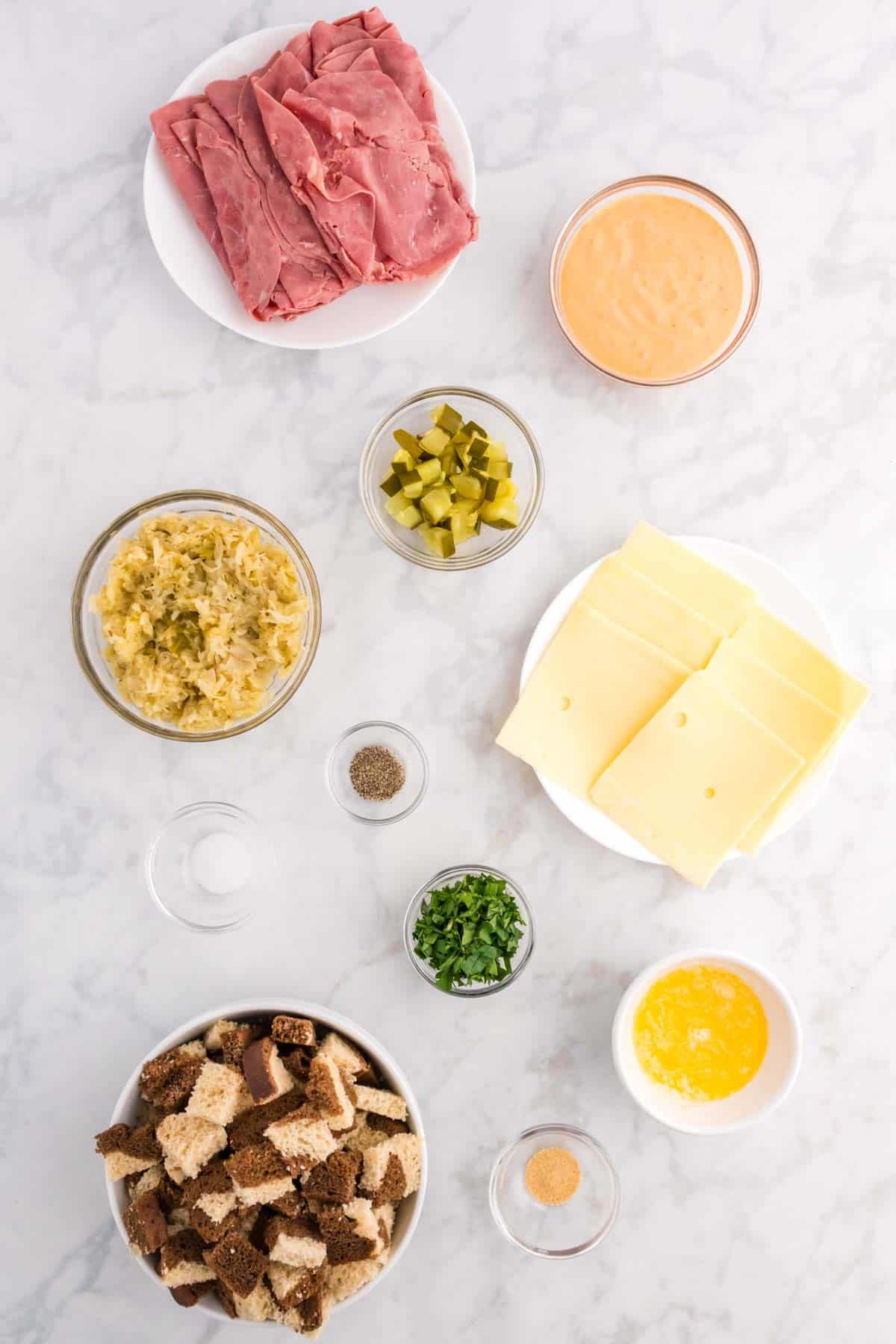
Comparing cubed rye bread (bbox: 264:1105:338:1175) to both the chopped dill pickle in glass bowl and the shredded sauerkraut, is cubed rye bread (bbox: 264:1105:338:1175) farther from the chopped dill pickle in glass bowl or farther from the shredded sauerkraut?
the chopped dill pickle in glass bowl

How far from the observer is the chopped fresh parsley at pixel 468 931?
2146 millimetres

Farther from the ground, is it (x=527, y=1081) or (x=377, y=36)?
(x=377, y=36)

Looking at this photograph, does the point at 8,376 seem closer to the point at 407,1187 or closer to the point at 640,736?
the point at 640,736

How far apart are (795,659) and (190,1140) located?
61.2 inches

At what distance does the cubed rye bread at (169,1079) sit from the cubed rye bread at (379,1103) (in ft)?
1.07

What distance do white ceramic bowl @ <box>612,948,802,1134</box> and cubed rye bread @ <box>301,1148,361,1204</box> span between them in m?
0.59

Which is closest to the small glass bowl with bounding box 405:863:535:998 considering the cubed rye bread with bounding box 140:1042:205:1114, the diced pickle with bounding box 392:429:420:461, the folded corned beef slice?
the cubed rye bread with bounding box 140:1042:205:1114

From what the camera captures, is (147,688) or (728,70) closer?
(147,688)

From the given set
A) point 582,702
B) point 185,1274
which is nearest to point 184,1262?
point 185,1274

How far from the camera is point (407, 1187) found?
80.9 inches

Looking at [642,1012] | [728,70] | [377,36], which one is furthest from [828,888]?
[377,36]

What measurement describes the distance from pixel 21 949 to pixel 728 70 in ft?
8.40

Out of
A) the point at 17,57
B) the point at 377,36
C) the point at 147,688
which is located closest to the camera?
the point at 147,688

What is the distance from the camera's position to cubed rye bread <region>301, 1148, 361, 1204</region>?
1.97 m
